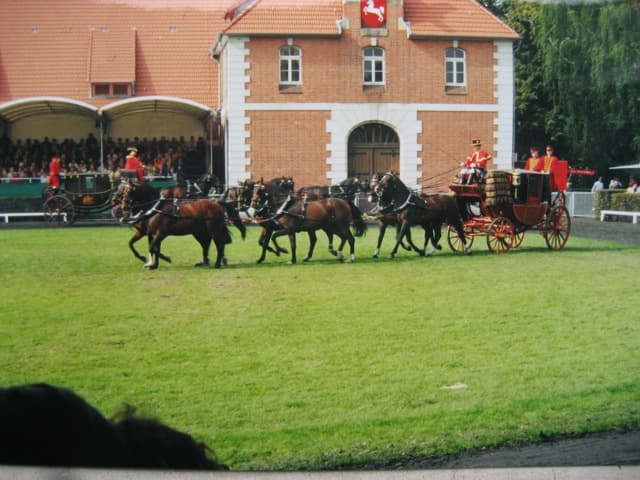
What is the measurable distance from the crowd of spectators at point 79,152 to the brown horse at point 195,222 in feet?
10.6

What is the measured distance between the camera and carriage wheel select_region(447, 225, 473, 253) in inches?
309

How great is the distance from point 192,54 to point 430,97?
473mm

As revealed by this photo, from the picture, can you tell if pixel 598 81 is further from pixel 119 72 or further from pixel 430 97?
pixel 119 72

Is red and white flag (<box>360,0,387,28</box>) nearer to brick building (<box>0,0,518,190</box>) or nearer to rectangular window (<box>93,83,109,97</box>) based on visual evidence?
brick building (<box>0,0,518,190</box>)

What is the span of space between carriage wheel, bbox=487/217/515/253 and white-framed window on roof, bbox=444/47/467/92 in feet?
16.3

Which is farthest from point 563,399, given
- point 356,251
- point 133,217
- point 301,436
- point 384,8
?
point 356,251

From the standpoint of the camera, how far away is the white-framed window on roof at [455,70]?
1859mm

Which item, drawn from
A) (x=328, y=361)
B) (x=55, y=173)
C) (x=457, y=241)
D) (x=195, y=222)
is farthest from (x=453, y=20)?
(x=457, y=241)

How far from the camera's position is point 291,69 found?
6.57 ft

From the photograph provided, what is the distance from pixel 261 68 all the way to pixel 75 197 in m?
3.26

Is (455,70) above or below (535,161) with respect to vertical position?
above

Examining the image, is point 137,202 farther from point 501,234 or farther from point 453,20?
point 453,20

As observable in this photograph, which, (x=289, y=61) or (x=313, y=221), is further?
(x=313, y=221)

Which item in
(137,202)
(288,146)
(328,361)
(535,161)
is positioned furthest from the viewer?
(137,202)
